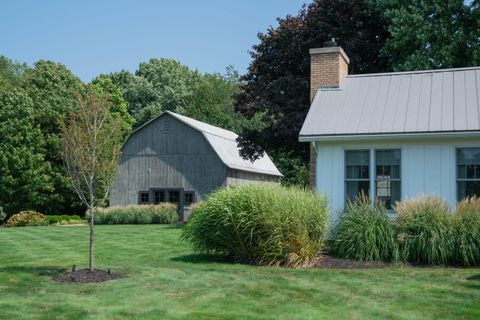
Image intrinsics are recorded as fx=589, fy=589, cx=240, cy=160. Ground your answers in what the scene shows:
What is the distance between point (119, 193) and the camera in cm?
3634

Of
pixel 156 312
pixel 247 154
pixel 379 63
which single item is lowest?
pixel 156 312

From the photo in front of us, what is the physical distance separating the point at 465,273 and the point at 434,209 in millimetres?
1844

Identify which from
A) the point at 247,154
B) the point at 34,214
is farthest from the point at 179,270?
the point at 34,214

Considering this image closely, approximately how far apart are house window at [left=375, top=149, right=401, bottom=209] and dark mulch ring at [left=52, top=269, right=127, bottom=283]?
7.15 m

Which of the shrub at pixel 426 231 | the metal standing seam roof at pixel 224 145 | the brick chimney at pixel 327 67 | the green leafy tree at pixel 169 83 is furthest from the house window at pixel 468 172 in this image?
the green leafy tree at pixel 169 83

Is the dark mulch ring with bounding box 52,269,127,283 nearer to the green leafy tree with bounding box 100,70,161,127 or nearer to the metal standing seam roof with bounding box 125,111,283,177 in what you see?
the metal standing seam roof with bounding box 125,111,283,177

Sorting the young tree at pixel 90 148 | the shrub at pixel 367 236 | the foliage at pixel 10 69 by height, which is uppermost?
the foliage at pixel 10 69

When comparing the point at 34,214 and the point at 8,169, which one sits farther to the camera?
the point at 8,169

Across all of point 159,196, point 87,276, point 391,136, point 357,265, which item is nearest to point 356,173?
point 391,136

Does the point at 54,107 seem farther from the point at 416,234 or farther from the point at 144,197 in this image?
the point at 416,234

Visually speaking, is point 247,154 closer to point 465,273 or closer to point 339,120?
point 339,120

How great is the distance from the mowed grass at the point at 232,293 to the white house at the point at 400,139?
11.0 feet

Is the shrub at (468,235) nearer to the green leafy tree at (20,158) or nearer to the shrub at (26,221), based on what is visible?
the shrub at (26,221)

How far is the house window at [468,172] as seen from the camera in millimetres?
14062
